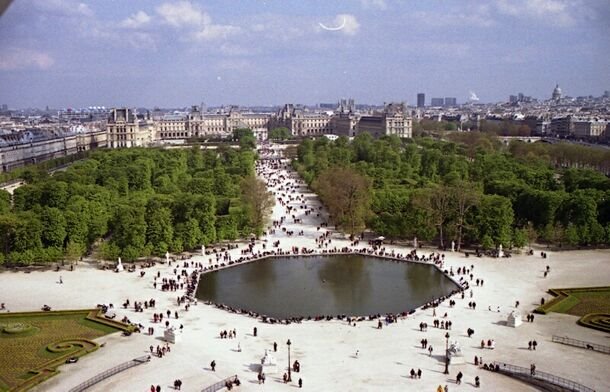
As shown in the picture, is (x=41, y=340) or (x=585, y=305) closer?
(x=41, y=340)

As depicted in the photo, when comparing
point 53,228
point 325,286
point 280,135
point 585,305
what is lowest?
point 325,286

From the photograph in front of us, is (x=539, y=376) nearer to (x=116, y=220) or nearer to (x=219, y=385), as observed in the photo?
(x=219, y=385)

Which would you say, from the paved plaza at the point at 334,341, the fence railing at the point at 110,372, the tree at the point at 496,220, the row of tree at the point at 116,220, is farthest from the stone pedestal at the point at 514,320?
the row of tree at the point at 116,220

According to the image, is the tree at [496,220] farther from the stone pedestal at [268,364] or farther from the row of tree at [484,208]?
the stone pedestal at [268,364]

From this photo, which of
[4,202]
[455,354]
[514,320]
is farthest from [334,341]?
[4,202]

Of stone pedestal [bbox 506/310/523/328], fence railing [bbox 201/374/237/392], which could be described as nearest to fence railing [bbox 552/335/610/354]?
stone pedestal [bbox 506/310/523/328]

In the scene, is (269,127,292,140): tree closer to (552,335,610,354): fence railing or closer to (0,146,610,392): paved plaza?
(0,146,610,392): paved plaza
